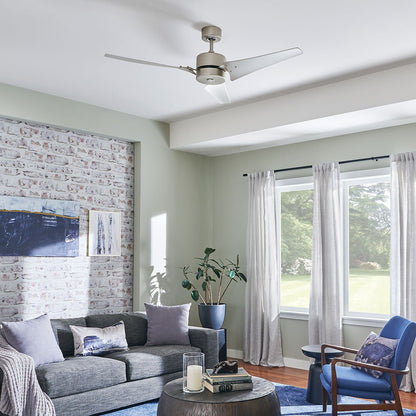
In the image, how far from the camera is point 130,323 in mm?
5082

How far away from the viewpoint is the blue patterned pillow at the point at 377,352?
3.82m

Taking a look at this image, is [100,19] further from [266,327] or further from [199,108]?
[266,327]

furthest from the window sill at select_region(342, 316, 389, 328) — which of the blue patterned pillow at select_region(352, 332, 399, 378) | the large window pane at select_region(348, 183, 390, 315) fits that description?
the blue patterned pillow at select_region(352, 332, 399, 378)

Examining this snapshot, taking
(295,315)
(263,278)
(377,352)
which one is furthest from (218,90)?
(295,315)

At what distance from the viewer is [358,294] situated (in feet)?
18.2

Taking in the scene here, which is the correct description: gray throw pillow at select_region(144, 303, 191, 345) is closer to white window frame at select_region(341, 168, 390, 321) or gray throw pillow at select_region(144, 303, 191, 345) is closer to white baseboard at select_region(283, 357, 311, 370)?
white baseboard at select_region(283, 357, 311, 370)

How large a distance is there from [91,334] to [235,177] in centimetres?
296

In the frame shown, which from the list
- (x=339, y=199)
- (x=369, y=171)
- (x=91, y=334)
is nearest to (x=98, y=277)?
(x=91, y=334)

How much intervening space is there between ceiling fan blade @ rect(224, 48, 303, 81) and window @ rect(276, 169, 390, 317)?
2.46 m

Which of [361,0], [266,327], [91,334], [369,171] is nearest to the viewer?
[361,0]

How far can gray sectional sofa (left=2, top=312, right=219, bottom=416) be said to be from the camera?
12.7 feet

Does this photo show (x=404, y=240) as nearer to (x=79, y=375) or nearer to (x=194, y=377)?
(x=194, y=377)

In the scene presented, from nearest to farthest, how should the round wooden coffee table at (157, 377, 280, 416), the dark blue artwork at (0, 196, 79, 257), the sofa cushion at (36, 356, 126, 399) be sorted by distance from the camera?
the round wooden coffee table at (157, 377, 280, 416), the sofa cushion at (36, 356, 126, 399), the dark blue artwork at (0, 196, 79, 257)

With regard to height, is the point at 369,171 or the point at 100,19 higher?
the point at 100,19
